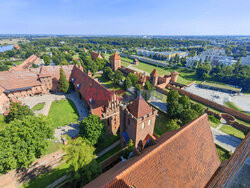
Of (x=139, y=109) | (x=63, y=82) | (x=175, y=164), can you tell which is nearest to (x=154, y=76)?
(x=63, y=82)

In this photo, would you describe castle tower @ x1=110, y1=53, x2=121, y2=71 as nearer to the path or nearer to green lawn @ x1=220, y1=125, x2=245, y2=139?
the path

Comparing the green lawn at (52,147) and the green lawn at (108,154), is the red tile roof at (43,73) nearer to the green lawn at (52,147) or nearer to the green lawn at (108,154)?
the green lawn at (52,147)

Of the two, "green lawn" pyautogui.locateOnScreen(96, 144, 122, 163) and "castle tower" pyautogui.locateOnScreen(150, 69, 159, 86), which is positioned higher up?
"castle tower" pyautogui.locateOnScreen(150, 69, 159, 86)

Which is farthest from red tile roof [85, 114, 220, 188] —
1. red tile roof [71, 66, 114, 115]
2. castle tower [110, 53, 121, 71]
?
castle tower [110, 53, 121, 71]

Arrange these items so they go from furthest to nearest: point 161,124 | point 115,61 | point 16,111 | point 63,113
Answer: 1. point 115,61
2. point 63,113
3. point 161,124
4. point 16,111

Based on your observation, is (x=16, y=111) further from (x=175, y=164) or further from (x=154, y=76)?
(x=154, y=76)
